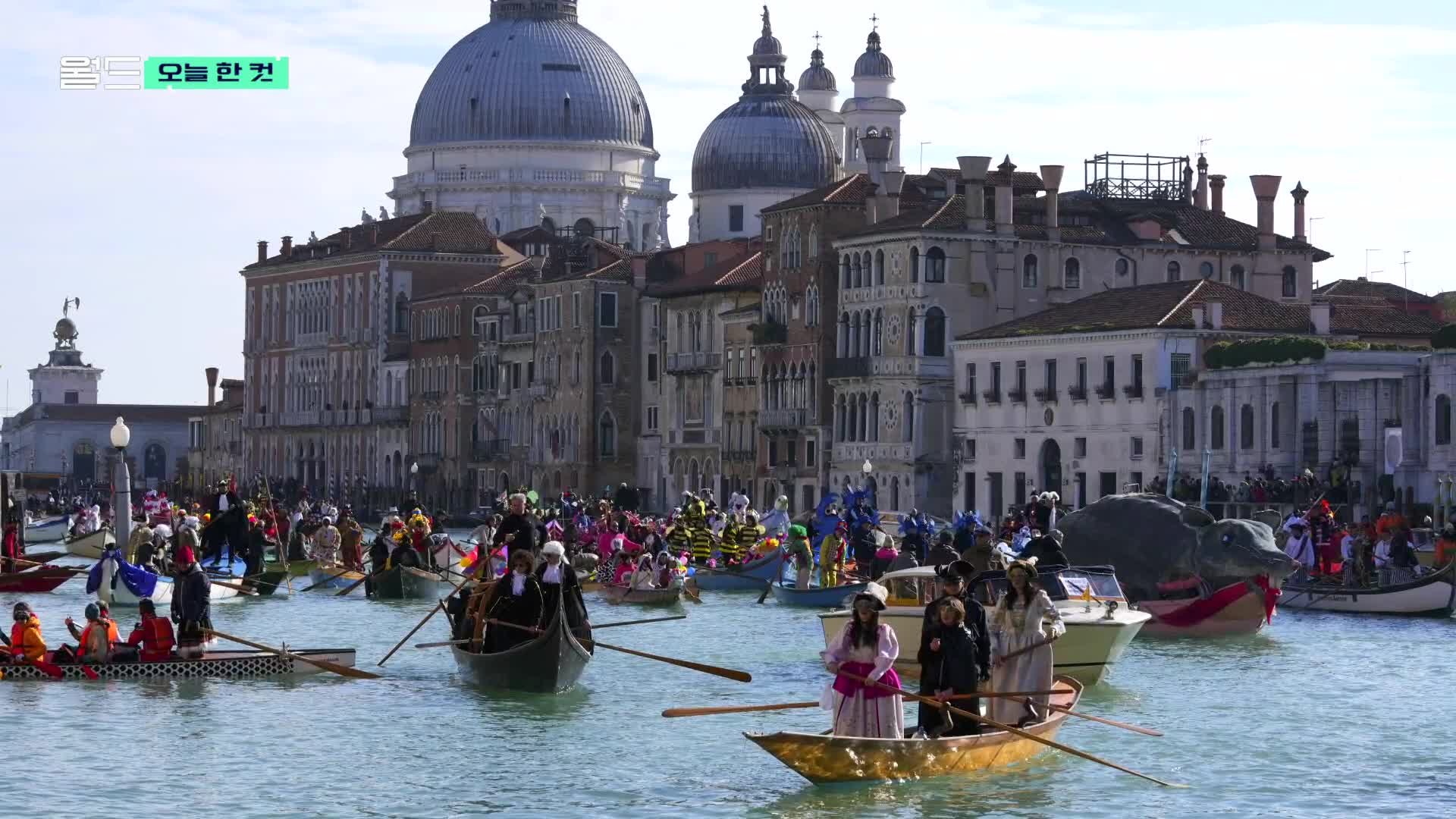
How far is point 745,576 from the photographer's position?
45875 millimetres

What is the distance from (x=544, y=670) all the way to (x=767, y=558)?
18.1m

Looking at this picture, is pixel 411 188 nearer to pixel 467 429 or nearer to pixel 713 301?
pixel 467 429

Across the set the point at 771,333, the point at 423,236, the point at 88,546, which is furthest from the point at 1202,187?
the point at 423,236

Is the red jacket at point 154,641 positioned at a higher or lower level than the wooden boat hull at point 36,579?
lower

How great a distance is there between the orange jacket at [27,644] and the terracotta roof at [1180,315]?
38.0 meters

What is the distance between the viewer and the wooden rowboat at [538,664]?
90.5 feet

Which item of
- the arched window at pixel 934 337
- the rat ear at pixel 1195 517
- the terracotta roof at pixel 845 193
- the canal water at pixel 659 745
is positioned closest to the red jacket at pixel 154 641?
the canal water at pixel 659 745

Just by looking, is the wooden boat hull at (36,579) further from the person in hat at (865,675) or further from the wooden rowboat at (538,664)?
the person in hat at (865,675)

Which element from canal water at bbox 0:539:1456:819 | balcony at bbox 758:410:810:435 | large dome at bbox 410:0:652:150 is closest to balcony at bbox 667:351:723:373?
balcony at bbox 758:410:810:435

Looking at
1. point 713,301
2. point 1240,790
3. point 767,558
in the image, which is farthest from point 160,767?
point 713,301

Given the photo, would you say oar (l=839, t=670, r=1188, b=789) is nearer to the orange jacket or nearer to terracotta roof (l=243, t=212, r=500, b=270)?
the orange jacket

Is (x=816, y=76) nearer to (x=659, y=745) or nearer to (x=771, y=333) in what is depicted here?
(x=771, y=333)

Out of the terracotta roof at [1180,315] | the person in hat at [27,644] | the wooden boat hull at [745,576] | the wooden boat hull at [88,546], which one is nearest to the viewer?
the person in hat at [27,644]

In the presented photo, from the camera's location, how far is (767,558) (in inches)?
1805
